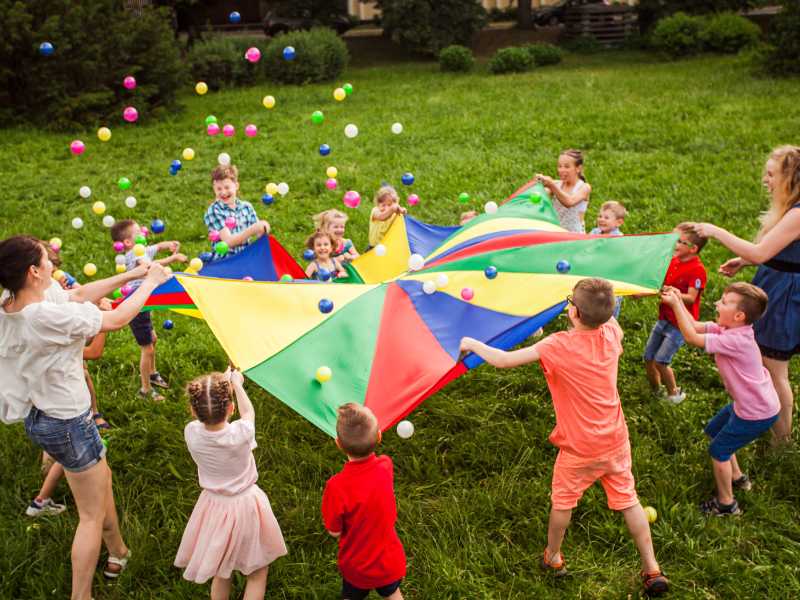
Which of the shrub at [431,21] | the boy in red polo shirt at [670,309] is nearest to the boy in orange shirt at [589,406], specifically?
the boy in red polo shirt at [670,309]

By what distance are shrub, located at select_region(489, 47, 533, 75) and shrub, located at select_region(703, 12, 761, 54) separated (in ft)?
14.6

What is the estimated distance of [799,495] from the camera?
4.15 metres

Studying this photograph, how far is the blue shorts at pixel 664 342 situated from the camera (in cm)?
Result: 489

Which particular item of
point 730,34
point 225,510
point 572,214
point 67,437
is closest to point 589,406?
point 225,510

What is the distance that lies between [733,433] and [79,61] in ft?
41.7

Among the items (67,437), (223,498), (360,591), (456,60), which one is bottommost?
(456,60)

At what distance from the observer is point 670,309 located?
15.9 ft

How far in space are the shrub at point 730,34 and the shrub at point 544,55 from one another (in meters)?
3.72

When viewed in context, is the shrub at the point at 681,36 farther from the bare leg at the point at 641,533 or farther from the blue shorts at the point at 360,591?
the blue shorts at the point at 360,591

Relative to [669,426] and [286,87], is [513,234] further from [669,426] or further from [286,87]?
[286,87]

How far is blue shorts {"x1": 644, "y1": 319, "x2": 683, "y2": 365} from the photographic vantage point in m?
4.89

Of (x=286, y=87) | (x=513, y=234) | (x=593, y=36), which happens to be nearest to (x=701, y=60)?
(x=593, y=36)

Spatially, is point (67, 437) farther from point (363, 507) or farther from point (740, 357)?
point (740, 357)

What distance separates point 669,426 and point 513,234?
5.33 feet
